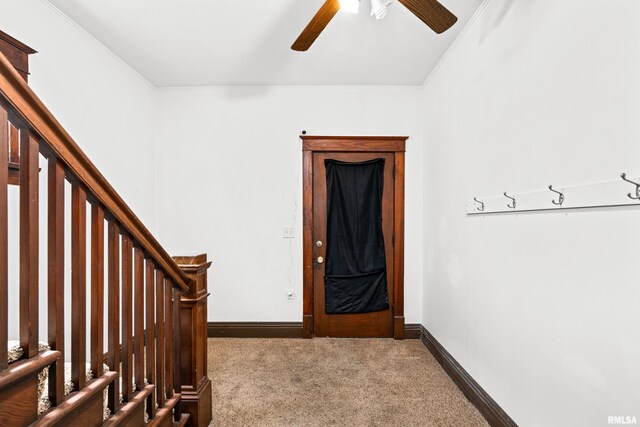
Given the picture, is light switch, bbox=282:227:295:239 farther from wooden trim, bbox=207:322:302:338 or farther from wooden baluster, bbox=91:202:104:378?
wooden baluster, bbox=91:202:104:378

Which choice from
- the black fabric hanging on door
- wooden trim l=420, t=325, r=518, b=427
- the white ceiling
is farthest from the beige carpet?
the white ceiling

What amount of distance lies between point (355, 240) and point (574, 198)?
2170 millimetres

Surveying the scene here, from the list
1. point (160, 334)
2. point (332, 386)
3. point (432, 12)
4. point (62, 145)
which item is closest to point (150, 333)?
point (160, 334)

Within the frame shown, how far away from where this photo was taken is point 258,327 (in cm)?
332

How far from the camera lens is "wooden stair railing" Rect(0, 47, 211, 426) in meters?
0.84

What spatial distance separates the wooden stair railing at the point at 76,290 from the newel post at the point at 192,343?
48 millimetres

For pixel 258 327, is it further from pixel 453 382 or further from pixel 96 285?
pixel 96 285

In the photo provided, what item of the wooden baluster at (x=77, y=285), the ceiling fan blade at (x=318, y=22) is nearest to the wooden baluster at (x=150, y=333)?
the wooden baluster at (x=77, y=285)

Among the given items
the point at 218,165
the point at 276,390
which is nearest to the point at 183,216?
the point at 218,165

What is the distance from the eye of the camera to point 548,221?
1.47m

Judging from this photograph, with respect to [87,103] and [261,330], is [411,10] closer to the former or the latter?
[87,103]

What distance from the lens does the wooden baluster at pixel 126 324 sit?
1265 millimetres

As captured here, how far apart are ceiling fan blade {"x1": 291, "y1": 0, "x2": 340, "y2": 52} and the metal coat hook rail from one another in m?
1.30

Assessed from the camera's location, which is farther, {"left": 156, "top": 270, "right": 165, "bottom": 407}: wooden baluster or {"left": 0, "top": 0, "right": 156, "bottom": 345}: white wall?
{"left": 0, "top": 0, "right": 156, "bottom": 345}: white wall
